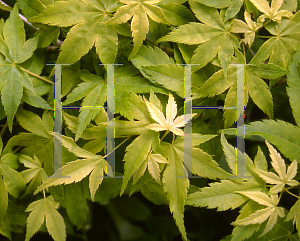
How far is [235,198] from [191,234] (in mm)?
657

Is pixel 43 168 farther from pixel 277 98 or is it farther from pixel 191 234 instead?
pixel 277 98

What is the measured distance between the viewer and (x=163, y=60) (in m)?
0.87

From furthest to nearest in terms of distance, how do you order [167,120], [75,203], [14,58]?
[75,203], [14,58], [167,120]

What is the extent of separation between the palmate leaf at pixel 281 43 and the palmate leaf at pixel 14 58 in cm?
88

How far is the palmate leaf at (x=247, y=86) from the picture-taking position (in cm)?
83

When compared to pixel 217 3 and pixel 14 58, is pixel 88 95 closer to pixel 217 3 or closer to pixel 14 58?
pixel 14 58

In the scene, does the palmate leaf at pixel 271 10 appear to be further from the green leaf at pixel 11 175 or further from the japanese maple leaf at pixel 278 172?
the green leaf at pixel 11 175

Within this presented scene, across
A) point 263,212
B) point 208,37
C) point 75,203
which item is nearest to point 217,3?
point 208,37

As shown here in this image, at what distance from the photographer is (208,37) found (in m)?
0.83

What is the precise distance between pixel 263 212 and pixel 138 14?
32.4 inches

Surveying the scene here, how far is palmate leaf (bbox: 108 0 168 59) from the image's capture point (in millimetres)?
768

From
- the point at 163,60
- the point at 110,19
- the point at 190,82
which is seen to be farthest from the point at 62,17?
the point at 190,82

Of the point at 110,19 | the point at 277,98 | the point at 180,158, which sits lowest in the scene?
the point at 180,158

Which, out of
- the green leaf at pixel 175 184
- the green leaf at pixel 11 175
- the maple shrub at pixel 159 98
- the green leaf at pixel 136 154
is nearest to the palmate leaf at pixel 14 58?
the maple shrub at pixel 159 98
